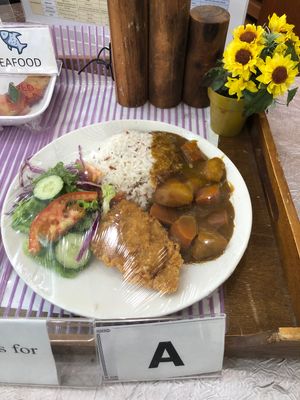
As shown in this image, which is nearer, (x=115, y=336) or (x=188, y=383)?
(x=115, y=336)

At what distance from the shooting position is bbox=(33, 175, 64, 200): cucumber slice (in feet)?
2.96

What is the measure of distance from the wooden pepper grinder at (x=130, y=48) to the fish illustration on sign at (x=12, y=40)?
33 centimetres

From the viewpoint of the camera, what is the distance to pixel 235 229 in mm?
908

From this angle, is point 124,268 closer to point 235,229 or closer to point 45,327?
point 45,327

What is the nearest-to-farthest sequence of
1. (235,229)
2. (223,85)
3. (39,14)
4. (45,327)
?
1. (45,327)
2. (235,229)
3. (223,85)
4. (39,14)

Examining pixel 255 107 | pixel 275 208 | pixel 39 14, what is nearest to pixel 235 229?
pixel 275 208

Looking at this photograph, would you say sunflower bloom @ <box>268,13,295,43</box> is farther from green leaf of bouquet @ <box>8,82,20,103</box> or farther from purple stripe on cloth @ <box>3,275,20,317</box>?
purple stripe on cloth @ <box>3,275,20,317</box>

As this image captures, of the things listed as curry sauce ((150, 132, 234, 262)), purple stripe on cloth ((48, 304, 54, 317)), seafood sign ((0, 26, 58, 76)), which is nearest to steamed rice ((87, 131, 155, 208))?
curry sauce ((150, 132, 234, 262))

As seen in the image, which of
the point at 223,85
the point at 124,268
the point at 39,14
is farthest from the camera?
the point at 39,14

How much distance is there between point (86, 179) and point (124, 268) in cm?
31

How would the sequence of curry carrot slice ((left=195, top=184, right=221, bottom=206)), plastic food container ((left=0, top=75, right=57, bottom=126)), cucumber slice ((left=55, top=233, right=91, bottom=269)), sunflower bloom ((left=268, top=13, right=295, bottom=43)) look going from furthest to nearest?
plastic food container ((left=0, top=75, right=57, bottom=126))
sunflower bloom ((left=268, top=13, right=295, bottom=43))
curry carrot slice ((left=195, top=184, right=221, bottom=206))
cucumber slice ((left=55, top=233, right=91, bottom=269))

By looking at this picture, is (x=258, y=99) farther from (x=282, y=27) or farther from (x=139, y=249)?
(x=139, y=249)

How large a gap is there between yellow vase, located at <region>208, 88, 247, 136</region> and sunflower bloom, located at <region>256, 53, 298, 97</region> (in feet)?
0.39

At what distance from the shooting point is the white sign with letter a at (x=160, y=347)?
712 millimetres
